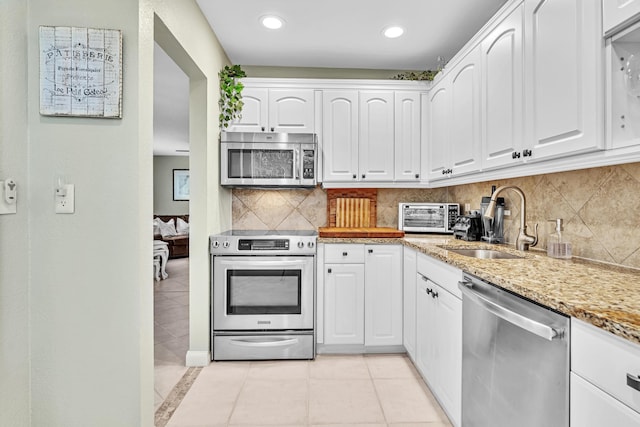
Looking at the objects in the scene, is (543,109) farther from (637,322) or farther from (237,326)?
(237,326)

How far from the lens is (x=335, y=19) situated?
92.8 inches

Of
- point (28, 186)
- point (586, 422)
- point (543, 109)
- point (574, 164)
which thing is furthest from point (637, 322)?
point (28, 186)

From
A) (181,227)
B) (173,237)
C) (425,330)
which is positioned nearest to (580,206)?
(425,330)

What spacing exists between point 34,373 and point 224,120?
2.04 m

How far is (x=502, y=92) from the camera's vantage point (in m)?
1.81

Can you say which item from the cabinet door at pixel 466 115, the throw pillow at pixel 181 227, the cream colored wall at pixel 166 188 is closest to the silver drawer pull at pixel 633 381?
the cabinet door at pixel 466 115

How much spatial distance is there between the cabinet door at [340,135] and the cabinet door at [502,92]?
1.15 meters

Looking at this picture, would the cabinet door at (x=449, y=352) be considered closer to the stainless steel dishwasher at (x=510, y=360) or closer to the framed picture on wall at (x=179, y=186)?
the stainless steel dishwasher at (x=510, y=360)

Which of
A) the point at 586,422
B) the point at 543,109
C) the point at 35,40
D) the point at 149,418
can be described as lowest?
the point at 149,418

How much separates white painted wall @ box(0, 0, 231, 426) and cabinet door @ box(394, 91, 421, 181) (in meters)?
2.07

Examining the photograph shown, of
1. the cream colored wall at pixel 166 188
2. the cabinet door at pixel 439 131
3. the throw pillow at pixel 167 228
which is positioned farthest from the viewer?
the cream colored wall at pixel 166 188

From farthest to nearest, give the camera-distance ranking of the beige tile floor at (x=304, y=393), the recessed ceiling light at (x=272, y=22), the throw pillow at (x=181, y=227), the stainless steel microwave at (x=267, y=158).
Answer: the throw pillow at (x=181, y=227)
the stainless steel microwave at (x=267, y=158)
the recessed ceiling light at (x=272, y=22)
the beige tile floor at (x=304, y=393)

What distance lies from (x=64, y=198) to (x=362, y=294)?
2.00 metres

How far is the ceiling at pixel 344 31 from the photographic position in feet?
7.24
